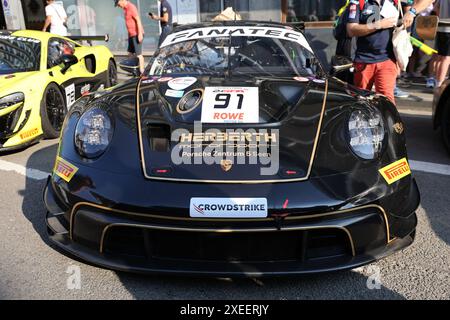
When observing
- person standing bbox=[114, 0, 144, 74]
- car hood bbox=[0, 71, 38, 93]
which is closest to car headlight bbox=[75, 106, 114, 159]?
car hood bbox=[0, 71, 38, 93]

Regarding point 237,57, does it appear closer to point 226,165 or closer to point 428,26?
point 226,165

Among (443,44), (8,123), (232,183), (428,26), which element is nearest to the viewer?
(232,183)

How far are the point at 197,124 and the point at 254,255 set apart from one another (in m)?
0.80

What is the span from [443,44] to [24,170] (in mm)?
5113

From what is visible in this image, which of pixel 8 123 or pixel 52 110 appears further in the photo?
pixel 52 110

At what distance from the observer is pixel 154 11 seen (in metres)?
A: 11.1

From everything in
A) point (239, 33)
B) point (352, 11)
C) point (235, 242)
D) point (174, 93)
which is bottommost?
point (235, 242)

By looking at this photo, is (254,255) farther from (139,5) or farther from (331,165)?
(139,5)

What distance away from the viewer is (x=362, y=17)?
157 inches

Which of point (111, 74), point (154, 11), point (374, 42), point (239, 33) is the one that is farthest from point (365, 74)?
point (154, 11)

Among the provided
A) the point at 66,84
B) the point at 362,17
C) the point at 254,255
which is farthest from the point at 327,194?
the point at 66,84

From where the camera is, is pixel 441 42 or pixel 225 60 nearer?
pixel 225 60

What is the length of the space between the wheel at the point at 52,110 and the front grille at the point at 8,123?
0.35 m

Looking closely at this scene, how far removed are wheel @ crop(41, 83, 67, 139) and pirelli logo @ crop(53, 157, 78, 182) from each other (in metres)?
2.51
